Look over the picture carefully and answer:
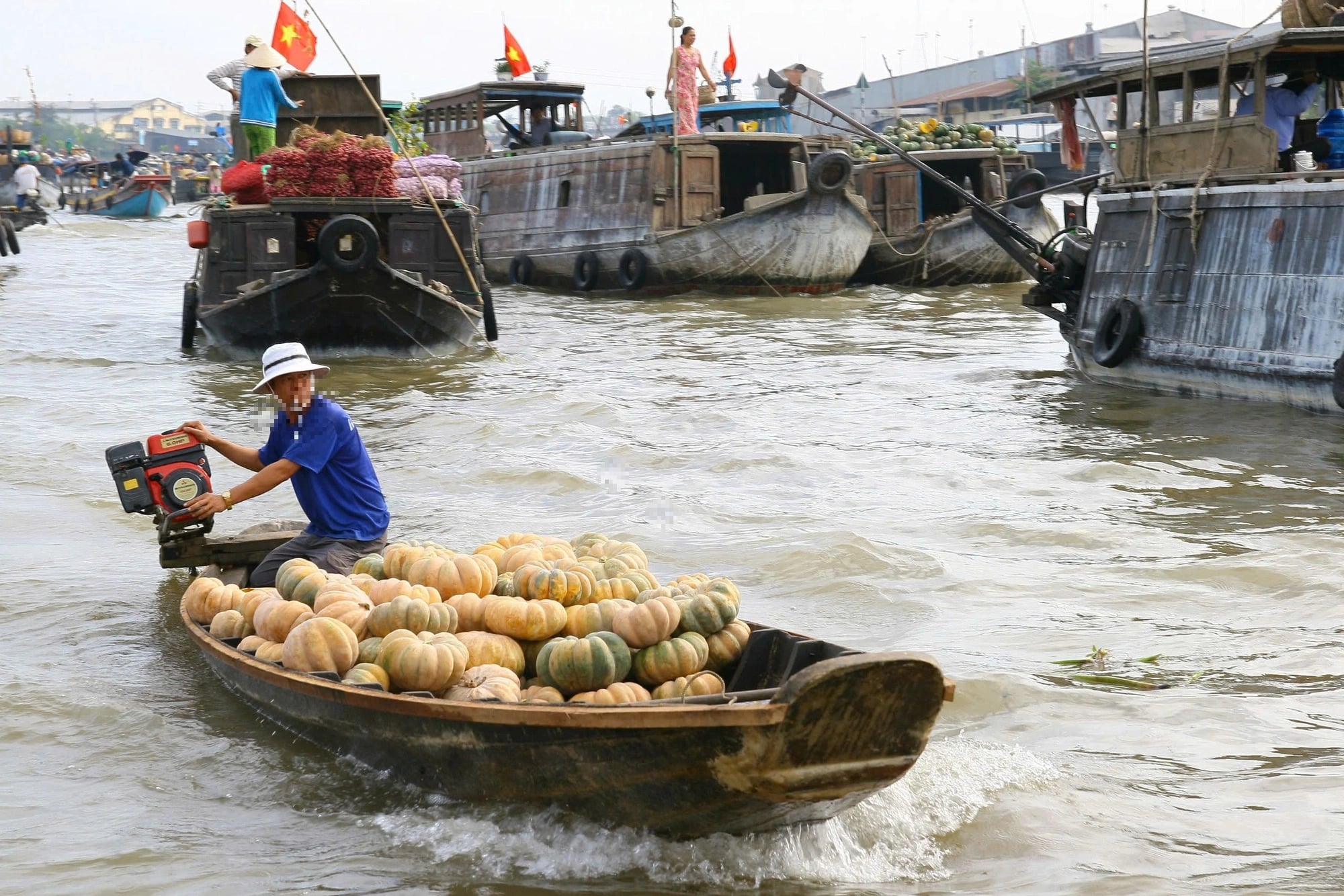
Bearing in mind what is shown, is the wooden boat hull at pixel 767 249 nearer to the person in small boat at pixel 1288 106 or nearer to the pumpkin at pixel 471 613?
the person in small boat at pixel 1288 106

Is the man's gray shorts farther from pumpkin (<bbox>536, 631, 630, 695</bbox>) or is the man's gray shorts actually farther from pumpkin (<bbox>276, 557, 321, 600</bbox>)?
pumpkin (<bbox>536, 631, 630, 695</bbox>)

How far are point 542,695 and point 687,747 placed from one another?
2.14 ft

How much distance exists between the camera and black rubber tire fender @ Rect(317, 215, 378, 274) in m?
13.4

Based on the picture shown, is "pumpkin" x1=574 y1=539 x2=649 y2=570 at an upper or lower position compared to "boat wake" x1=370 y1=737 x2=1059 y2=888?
upper

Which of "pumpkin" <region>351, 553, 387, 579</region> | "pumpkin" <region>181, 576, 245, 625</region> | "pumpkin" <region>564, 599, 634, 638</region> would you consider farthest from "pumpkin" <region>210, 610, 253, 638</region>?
"pumpkin" <region>564, 599, 634, 638</region>

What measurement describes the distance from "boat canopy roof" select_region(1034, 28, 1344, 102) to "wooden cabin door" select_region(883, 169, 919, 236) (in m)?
10.2

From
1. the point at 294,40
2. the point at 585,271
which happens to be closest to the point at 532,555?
the point at 294,40

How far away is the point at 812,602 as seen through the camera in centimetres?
693

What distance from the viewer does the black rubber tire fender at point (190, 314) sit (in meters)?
15.1

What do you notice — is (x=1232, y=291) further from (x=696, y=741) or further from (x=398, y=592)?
(x=696, y=741)

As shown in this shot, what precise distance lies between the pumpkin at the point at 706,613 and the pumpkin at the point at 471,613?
681mm

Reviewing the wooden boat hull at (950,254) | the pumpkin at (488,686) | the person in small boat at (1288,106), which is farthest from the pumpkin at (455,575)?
the wooden boat hull at (950,254)

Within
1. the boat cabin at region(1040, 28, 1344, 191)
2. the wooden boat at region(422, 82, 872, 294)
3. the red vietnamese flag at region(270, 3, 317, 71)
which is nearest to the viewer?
the boat cabin at region(1040, 28, 1344, 191)

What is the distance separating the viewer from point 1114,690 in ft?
17.9
